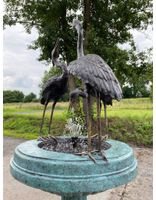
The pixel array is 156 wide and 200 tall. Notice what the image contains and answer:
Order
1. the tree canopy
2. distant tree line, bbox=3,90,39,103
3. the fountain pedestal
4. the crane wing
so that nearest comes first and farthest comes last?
1. the fountain pedestal
2. the crane wing
3. the tree canopy
4. distant tree line, bbox=3,90,39,103

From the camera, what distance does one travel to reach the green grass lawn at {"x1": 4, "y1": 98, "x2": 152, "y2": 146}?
8691mm

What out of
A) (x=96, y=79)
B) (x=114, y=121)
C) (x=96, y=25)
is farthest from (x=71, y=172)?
(x=114, y=121)

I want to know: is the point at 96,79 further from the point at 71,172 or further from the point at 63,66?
the point at 71,172

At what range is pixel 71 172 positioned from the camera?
2207 millimetres

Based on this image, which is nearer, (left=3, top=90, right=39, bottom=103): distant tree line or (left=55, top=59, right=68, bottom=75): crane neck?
(left=55, top=59, right=68, bottom=75): crane neck

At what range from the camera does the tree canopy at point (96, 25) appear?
25.6ft

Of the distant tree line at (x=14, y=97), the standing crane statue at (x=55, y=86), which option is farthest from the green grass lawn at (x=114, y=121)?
the standing crane statue at (x=55, y=86)

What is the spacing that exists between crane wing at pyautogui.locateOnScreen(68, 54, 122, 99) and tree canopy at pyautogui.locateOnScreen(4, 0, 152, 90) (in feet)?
16.9

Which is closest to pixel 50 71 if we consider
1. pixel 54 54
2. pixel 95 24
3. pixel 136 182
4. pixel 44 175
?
pixel 95 24

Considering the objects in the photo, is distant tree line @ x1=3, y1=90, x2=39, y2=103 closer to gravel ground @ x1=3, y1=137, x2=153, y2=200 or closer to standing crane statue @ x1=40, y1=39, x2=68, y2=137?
gravel ground @ x1=3, y1=137, x2=153, y2=200

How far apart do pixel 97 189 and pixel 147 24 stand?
22.4 feet

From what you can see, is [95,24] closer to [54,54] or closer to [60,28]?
[60,28]

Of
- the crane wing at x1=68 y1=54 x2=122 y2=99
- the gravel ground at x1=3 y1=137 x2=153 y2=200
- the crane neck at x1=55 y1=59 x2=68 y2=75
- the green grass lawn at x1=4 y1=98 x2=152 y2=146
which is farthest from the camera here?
the green grass lawn at x1=4 y1=98 x2=152 y2=146

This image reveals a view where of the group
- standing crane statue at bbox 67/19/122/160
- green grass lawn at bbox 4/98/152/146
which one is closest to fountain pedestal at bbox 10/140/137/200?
standing crane statue at bbox 67/19/122/160
